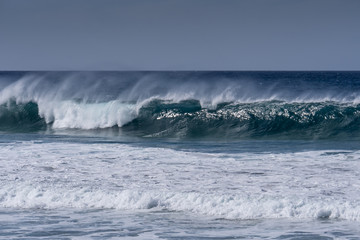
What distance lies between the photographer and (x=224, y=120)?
19.9m

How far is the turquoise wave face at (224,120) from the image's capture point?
1830cm

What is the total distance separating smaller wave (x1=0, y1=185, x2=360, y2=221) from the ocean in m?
0.02

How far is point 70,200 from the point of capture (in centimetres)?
859

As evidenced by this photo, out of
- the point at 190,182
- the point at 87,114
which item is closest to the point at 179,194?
the point at 190,182

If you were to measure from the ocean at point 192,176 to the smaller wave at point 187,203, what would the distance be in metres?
0.02

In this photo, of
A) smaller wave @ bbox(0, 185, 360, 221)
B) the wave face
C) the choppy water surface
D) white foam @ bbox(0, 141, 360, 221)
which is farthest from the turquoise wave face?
smaller wave @ bbox(0, 185, 360, 221)

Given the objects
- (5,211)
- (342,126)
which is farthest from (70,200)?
(342,126)

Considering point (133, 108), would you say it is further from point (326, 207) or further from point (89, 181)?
point (326, 207)

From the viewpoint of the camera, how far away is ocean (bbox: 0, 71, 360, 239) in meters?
7.30

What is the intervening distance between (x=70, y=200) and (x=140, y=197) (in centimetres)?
115

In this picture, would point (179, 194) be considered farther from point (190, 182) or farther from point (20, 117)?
point (20, 117)

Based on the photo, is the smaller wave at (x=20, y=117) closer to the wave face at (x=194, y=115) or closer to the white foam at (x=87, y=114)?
the wave face at (x=194, y=115)

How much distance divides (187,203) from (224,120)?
1184 centimetres

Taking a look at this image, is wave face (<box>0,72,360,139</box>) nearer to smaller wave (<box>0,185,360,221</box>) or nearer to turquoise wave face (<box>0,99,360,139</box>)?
turquoise wave face (<box>0,99,360,139</box>)
